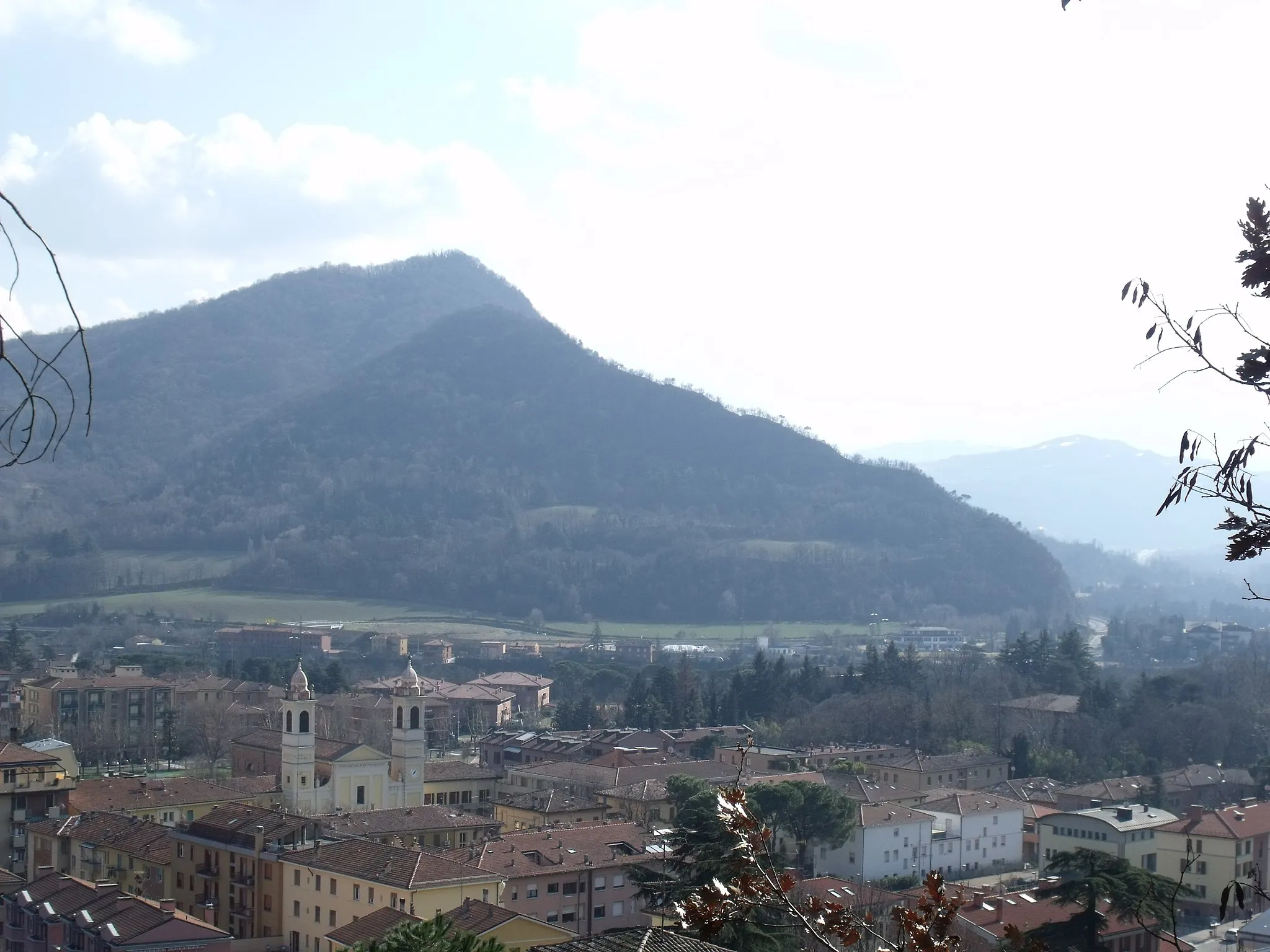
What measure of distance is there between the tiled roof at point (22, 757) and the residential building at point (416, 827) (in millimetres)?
5014

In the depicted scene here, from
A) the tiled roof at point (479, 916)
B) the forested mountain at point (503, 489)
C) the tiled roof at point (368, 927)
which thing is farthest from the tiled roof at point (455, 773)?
the forested mountain at point (503, 489)

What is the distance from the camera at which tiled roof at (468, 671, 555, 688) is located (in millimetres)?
57594

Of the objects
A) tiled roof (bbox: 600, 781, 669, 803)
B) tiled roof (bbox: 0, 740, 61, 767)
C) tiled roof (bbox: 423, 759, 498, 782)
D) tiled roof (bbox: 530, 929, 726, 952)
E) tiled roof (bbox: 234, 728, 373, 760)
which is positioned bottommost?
tiled roof (bbox: 423, 759, 498, 782)

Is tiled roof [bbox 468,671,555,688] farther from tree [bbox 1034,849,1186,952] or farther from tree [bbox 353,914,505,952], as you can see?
tree [bbox 353,914,505,952]

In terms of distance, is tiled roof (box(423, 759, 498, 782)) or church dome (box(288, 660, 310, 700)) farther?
tiled roof (box(423, 759, 498, 782))

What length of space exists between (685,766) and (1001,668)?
21.8 metres

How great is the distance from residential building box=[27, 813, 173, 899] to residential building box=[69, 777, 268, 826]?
3.67 ft

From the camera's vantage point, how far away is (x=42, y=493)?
12281 cm

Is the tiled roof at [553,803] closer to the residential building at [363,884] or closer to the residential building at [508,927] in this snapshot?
the residential building at [363,884]

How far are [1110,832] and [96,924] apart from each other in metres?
16.6

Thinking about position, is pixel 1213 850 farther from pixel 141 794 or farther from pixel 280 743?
pixel 280 743

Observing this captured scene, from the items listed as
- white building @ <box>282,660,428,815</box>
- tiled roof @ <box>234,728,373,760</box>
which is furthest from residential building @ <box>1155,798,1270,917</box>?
tiled roof @ <box>234,728,373,760</box>

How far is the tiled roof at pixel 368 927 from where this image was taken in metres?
17.9

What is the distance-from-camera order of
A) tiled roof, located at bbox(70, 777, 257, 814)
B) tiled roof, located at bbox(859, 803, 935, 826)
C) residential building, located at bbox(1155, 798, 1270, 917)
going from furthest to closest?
tiled roof, located at bbox(70, 777, 257, 814)
tiled roof, located at bbox(859, 803, 935, 826)
residential building, located at bbox(1155, 798, 1270, 917)
